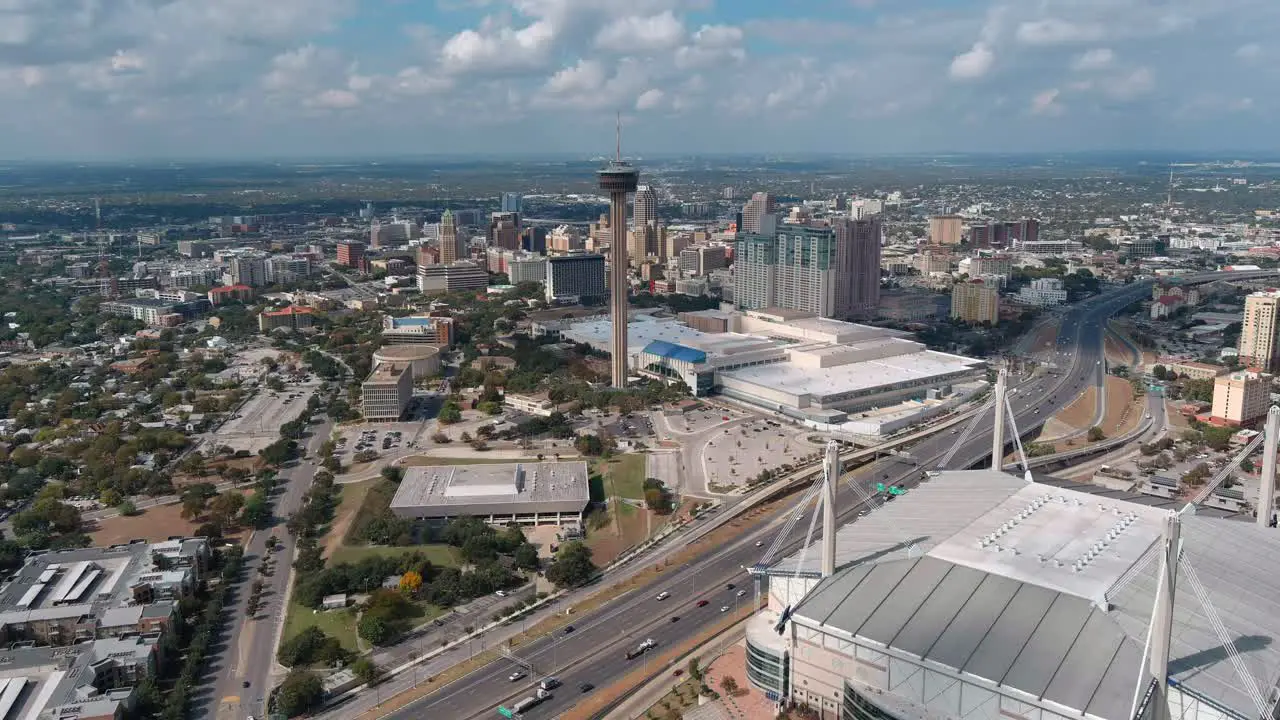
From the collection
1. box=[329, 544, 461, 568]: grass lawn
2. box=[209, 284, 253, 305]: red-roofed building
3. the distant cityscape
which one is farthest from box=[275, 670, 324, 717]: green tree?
box=[209, 284, 253, 305]: red-roofed building

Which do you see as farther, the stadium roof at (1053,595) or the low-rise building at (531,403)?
the low-rise building at (531,403)

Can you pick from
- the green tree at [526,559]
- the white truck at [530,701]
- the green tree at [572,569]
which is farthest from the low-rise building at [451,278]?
the white truck at [530,701]

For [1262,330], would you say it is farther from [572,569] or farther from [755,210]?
[755,210]

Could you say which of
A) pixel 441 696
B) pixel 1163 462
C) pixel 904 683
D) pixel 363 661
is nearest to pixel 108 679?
pixel 363 661

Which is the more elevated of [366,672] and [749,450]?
[749,450]

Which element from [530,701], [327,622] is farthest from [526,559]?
[530,701]

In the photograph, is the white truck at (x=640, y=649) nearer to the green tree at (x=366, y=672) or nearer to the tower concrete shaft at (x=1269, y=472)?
the green tree at (x=366, y=672)
